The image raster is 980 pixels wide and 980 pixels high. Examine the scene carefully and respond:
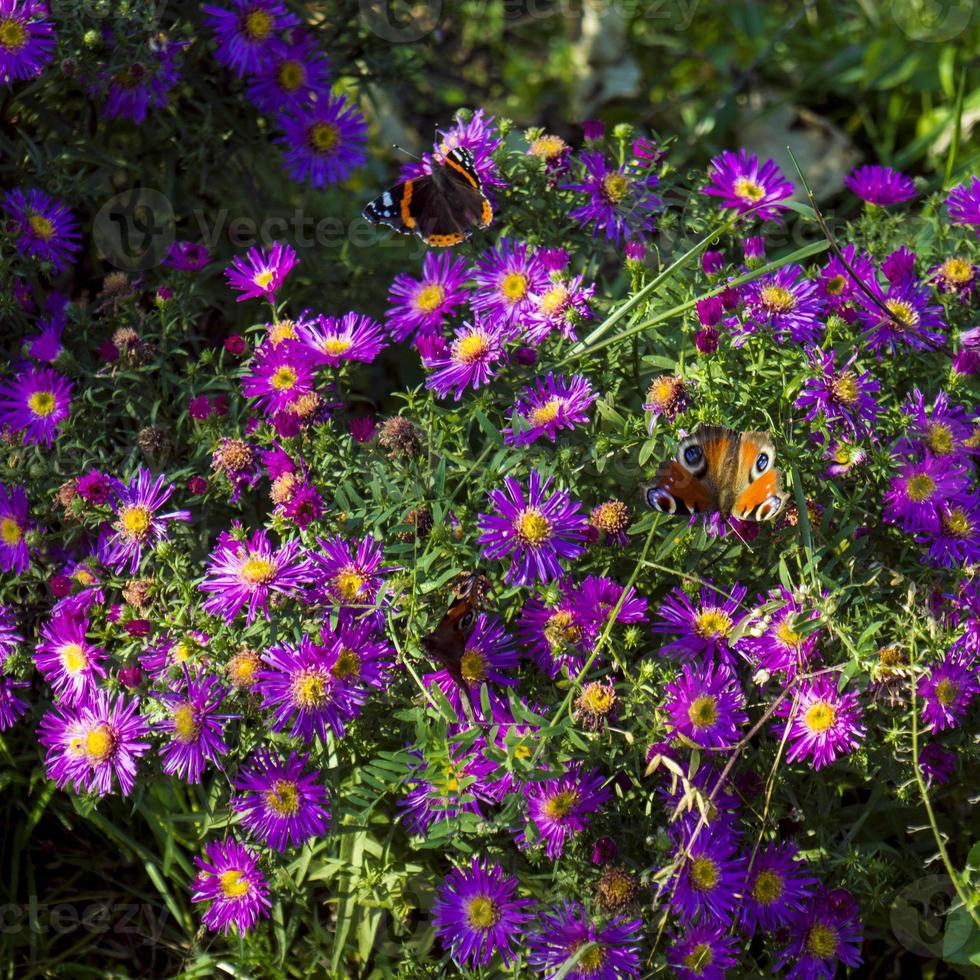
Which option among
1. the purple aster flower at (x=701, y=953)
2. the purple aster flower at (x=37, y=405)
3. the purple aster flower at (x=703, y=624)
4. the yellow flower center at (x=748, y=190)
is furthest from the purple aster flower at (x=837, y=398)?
the purple aster flower at (x=37, y=405)

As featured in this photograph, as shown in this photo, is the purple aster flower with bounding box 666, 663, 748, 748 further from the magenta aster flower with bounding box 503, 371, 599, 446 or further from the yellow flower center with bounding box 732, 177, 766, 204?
the yellow flower center with bounding box 732, 177, 766, 204

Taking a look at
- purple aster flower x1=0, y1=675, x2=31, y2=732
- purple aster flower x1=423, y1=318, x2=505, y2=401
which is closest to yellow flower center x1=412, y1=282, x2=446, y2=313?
purple aster flower x1=423, y1=318, x2=505, y2=401

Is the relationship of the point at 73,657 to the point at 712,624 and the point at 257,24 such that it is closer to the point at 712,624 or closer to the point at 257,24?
the point at 712,624

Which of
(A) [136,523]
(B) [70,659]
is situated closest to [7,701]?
(B) [70,659]

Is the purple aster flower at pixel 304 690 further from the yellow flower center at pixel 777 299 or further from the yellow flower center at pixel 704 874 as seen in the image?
the yellow flower center at pixel 777 299

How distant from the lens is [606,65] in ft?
16.2

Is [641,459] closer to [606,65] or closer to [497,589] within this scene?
[497,589]

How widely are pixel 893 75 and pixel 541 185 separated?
96.8 inches

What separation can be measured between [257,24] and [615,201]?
1.07 m

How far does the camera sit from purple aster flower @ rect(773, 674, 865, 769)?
2191 millimetres

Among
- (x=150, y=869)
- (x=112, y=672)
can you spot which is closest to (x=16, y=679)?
(x=112, y=672)

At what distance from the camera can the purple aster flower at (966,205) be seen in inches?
110

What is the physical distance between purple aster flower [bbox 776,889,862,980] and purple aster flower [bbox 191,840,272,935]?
99cm

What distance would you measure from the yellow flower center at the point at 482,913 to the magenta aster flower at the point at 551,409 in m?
0.85
